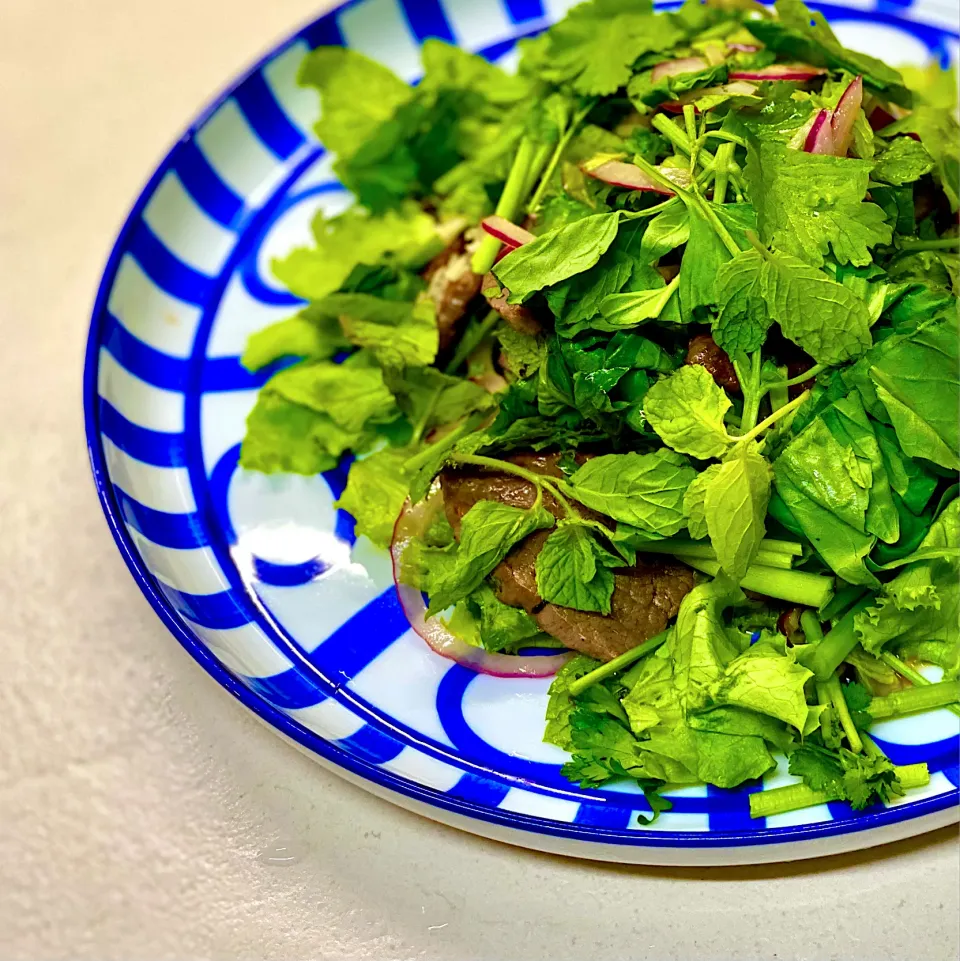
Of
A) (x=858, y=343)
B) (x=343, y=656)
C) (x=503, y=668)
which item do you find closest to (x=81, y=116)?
(x=343, y=656)

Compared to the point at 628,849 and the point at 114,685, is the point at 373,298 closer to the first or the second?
the point at 114,685

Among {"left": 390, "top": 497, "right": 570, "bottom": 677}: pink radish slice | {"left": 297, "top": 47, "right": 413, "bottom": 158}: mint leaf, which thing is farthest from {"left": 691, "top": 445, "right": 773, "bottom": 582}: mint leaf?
{"left": 297, "top": 47, "right": 413, "bottom": 158}: mint leaf

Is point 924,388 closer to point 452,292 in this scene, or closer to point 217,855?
point 452,292

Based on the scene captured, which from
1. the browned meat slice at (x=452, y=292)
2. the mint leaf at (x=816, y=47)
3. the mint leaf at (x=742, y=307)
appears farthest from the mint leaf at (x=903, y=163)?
the browned meat slice at (x=452, y=292)

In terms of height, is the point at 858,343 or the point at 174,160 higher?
the point at 174,160

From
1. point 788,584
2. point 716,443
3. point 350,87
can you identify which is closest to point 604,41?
point 350,87

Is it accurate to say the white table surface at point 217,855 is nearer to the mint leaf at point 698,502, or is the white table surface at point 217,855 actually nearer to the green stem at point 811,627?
the green stem at point 811,627

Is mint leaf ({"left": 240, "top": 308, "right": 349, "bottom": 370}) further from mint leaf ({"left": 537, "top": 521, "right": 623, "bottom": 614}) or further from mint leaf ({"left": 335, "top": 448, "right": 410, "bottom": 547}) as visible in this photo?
mint leaf ({"left": 537, "top": 521, "right": 623, "bottom": 614})

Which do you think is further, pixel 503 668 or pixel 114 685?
pixel 114 685
